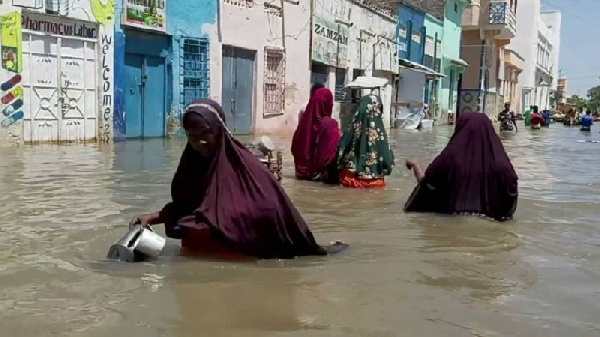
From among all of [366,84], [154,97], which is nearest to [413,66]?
[366,84]

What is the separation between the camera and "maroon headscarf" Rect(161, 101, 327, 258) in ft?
Result: 13.4

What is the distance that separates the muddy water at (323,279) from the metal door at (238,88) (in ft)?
33.8

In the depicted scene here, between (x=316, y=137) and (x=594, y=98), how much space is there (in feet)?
320

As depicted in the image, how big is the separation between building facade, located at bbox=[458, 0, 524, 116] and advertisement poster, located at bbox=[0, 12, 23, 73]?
31442 mm

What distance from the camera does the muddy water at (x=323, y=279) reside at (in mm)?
3352

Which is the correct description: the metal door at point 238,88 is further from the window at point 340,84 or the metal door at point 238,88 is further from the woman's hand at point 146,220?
the woman's hand at point 146,220

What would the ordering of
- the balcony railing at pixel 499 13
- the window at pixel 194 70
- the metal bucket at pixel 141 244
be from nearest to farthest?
the metal bucket at pixel 141 244, the window at pixel 194 70, the balcony railing at pixel 499 13

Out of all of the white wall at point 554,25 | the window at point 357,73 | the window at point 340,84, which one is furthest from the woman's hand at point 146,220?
the white wall at point 554,25

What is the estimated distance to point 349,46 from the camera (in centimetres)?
2438

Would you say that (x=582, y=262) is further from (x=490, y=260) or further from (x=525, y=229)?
(x=525, y=229)

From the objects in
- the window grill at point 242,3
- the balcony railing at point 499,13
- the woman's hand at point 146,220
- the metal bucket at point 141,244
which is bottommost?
the metal bucket at point 141,244

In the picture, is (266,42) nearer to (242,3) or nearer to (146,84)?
(242,3)

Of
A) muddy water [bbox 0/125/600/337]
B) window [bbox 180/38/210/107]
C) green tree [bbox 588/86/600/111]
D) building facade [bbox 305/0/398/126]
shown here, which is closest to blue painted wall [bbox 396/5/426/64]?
building facade [bbox 305/0/398/126]

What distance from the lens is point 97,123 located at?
13953mm
